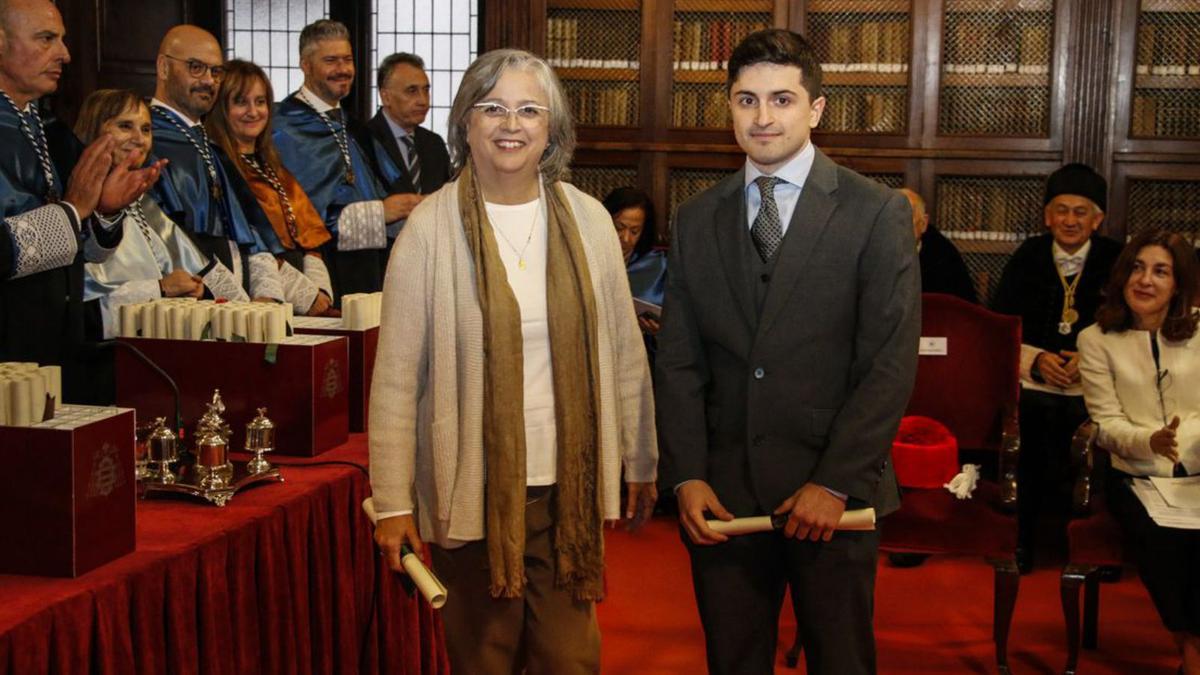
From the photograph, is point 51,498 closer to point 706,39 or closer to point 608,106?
point 608,106

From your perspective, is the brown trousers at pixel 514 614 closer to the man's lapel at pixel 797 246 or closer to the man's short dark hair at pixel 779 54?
the man's lapel at pixel 797 246

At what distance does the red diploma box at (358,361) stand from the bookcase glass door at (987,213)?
4.19 metres

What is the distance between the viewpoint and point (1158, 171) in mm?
6285

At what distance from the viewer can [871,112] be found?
21.5 feet

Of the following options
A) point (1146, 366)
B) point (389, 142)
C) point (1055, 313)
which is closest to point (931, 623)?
point (1146, 366)

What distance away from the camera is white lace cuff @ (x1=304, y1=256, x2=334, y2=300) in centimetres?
447

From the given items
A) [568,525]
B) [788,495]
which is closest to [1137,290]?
[788,495]

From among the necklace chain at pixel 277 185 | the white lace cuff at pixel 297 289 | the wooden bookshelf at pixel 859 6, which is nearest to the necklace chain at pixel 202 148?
the necklace chain at pixel 277 185

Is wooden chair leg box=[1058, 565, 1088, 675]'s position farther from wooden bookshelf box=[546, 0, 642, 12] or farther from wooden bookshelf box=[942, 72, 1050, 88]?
wooden bookshelf box=[546, 0, 642, 12]

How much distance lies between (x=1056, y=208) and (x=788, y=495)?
331 cm

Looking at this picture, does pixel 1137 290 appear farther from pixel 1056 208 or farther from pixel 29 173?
pixel 29 173

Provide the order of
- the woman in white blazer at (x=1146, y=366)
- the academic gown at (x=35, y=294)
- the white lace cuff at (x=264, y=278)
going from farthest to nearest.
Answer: the white lace cuff at (x=264, y=278) → the woman in white blazer at (x=1146, y=366) → the academic gown at (x=35, y=294)

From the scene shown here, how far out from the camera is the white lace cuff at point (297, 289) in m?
4.25

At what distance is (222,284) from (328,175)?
964 mm
